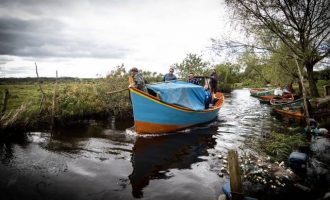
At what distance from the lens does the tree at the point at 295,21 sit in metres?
15.6

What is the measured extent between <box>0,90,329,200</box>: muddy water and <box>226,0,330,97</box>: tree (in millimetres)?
6653

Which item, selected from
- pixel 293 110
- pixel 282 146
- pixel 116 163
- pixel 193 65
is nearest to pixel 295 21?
pixel 293 110

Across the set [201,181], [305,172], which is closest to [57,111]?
[201,181]

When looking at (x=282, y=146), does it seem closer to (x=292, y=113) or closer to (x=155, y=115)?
(x=155, y=115)

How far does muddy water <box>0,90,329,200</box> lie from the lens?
6.95m

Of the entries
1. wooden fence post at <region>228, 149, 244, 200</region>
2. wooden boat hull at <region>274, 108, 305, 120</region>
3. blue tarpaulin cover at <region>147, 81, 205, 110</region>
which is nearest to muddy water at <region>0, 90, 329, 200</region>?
wooden fence post at <region>228, 149, 244, 200</region>

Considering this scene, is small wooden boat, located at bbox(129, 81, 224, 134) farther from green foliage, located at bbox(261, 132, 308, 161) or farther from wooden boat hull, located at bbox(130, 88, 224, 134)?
green foliage, located at bbox(261, 132, 308, 161)

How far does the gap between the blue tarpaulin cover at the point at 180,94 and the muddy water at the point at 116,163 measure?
1631 millimetres

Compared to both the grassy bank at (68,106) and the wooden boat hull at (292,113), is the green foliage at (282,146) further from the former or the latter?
the grassy bank at (68,106)

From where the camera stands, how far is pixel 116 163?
914 centimetres

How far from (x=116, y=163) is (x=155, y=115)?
3912 millimetres

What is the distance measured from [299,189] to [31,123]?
40.2 feet

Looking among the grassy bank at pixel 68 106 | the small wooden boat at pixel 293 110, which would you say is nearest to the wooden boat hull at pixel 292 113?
the small wooden boat at pixel 293 110

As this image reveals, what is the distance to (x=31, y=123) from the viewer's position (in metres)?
13.5
